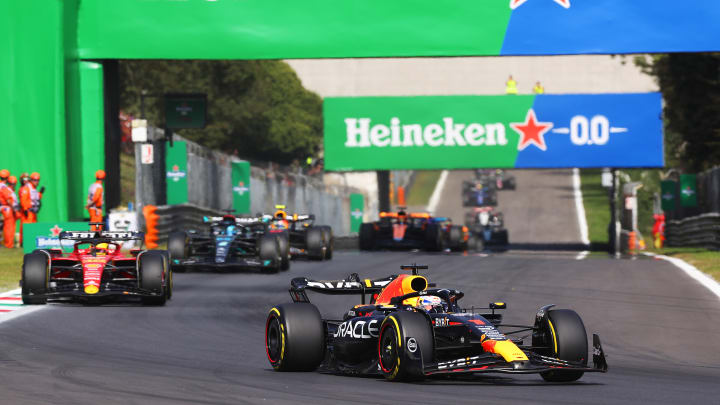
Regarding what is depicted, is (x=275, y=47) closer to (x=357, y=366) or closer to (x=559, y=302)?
(x=559, y=302)

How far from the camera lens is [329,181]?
79.4 meters

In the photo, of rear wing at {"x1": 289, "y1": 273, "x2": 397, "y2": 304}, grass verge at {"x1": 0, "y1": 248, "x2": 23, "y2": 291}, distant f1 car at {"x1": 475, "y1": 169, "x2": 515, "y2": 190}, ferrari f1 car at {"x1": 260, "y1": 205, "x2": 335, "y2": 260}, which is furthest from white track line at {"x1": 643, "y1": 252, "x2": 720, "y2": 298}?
distant f1 car at {"x1": 475, "y1": 169, "x2": 515, "y2": 190}

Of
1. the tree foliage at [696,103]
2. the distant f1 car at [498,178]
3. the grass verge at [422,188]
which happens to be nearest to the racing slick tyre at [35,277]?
the tree foliage at [696,103]

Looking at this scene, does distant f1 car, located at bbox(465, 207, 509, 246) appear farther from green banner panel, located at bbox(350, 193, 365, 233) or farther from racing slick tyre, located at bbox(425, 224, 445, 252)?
green banner panel, located at bbox(350, 193, 365, 233)

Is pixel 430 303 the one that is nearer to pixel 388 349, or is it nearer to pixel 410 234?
pixel 388 349

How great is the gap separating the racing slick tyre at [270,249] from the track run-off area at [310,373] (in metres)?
0.40

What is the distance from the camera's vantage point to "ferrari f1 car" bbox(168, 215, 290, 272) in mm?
22516

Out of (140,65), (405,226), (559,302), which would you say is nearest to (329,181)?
(140,65)

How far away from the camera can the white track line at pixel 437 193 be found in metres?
72.6

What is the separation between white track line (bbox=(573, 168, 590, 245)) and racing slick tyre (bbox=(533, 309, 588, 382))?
136ft

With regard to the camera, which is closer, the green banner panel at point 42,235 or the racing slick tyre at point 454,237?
the green banner panel at point 42,235

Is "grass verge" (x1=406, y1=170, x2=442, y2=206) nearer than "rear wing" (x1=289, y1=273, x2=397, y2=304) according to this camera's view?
No

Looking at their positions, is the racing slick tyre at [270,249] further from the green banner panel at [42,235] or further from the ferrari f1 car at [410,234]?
the ferrari f1 car at [410,234]

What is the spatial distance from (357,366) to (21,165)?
1811 centimetres
